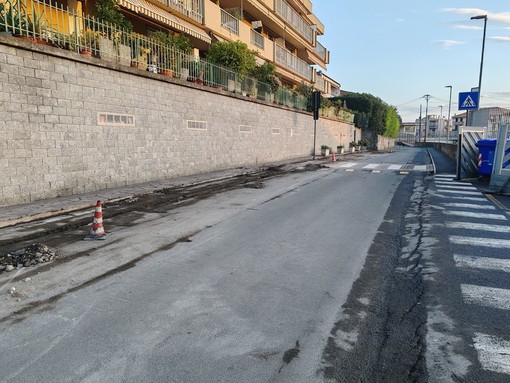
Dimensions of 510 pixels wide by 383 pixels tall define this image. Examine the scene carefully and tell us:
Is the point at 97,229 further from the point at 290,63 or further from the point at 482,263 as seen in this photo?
the point at 290,63

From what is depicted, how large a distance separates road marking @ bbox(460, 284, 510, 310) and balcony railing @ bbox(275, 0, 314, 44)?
32.9 meters

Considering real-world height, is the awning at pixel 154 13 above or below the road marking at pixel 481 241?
above

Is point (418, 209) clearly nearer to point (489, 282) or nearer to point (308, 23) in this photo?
point (489, 282)

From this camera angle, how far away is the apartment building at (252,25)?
17125 millimetres

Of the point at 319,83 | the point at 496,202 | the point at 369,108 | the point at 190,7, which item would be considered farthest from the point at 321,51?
the point at 496,202

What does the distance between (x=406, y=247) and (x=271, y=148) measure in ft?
60.6

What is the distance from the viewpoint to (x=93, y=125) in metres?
10.4

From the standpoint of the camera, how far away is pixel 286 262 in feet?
16.7

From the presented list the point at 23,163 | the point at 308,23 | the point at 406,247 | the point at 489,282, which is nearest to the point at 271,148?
the point at 23,163

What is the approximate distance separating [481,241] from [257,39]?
2551cm

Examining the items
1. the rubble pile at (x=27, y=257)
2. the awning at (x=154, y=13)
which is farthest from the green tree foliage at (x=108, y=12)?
the rubble pile at (x=27, y=257)

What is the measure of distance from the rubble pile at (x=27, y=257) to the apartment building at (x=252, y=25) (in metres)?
11.0

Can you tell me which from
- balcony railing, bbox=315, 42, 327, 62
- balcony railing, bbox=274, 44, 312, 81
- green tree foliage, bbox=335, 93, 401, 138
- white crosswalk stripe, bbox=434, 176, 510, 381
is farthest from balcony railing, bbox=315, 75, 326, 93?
white crosswalk stripe, bbox=434, 176, 510, 381

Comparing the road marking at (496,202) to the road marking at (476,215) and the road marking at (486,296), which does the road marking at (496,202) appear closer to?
the road marking at (476,215)
